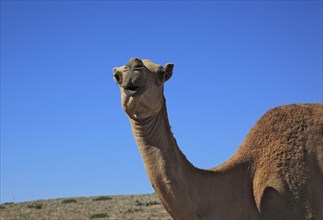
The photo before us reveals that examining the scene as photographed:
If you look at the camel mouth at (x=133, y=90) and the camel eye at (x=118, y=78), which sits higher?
the camel eye at (x=118, y=78)

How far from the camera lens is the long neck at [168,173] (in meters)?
6.05

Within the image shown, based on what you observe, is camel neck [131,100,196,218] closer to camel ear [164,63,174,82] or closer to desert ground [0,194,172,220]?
camel ear [164,63,174,82]

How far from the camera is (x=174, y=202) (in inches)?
239

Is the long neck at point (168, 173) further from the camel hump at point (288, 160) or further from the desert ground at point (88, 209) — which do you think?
the desert ground at point (88, 209)

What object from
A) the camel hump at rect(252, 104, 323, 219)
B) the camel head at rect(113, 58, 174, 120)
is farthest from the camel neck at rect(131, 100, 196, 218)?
the camel hump at rect(252, 104, 323, 219)

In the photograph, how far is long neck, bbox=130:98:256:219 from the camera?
6055 millimetres

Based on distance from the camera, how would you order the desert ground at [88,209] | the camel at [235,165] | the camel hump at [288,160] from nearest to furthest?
1. the camel at [235,165]
2. the camel hump at [288,160]
3. the desert ground at [88,209]

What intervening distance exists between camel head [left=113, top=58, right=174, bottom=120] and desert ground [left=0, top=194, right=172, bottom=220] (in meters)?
21.3

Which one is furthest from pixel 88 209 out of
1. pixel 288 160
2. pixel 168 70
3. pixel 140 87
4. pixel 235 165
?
pixel 140 87

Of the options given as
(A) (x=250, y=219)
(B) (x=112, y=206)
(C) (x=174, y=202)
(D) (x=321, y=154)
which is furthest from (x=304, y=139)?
(B) (x=112, y=206)

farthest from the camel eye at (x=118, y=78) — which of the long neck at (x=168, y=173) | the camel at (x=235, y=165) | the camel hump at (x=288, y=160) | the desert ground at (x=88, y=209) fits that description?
the desert ground at (x=88, y=209)

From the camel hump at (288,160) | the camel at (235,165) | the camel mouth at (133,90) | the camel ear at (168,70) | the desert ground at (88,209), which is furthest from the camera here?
the desert ground at (88,209)

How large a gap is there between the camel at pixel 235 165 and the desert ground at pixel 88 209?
67.3 ft

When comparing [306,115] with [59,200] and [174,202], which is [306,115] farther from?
[59,200]
